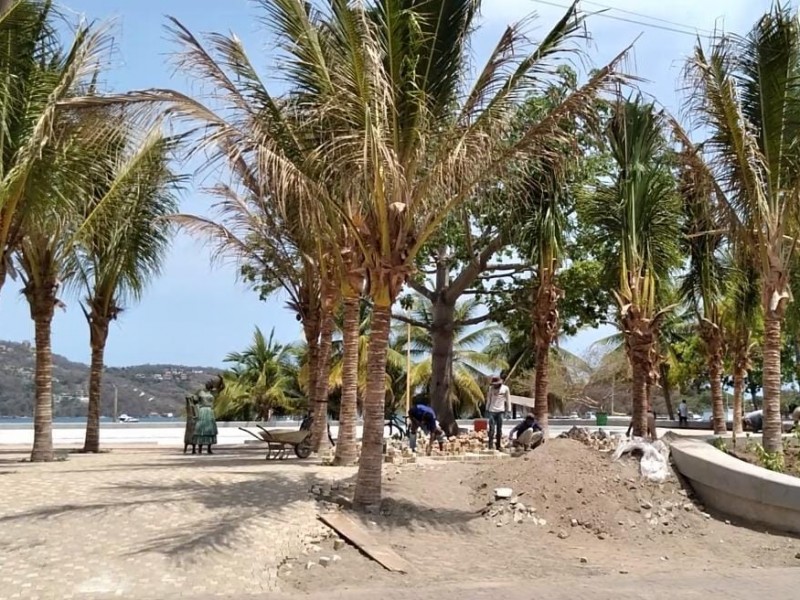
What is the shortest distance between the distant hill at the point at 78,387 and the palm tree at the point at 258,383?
1091 inches

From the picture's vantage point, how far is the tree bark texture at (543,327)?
1870cm

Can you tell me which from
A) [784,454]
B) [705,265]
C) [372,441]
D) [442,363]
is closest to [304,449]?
[372,441]

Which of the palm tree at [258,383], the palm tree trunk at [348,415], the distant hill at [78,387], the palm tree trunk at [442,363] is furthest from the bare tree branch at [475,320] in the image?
the distant hill at [78,387]

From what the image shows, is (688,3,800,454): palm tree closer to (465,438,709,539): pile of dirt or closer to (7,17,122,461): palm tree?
(465,438,709,539): pile of dirt

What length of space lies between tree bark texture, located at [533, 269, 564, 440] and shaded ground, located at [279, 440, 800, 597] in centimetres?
555

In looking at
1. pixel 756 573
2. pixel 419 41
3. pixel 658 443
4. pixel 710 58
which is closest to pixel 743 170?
pixel 710 58

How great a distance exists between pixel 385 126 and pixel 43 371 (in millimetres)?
8963

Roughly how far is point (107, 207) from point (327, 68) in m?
6.78

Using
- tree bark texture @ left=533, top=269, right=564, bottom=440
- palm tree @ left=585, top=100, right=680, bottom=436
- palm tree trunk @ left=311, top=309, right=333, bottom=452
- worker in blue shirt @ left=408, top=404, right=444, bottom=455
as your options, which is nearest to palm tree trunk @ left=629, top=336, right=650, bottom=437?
palm tree @ left=585, top=100, right=680, bottom=436

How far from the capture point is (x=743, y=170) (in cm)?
1258

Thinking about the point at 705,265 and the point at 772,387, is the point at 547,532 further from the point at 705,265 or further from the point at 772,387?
the point at 705,265

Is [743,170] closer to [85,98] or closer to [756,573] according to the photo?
[756,573]

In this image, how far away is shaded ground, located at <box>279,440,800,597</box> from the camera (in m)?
8.62

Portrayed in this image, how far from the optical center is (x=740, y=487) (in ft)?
36.0
